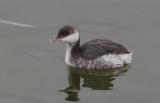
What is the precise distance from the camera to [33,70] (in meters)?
13.1

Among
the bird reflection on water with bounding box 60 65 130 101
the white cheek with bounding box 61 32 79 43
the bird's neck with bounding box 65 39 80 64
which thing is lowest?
the bird reflection on water with bounding box 60 65 130 101

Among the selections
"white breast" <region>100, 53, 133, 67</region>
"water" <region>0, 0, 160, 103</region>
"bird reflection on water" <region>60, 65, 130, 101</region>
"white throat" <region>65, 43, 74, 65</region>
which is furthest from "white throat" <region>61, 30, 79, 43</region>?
"white breast" <region>100, 53, 133, 67</region>

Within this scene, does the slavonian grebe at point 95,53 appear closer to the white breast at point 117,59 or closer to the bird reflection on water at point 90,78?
the white breast at point 117,59

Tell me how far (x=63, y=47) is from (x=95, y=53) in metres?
1.27

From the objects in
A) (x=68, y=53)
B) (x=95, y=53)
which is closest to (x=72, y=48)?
(x=68, y=53)

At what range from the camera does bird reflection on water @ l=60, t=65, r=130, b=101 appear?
12.3 meters

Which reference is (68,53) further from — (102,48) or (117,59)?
(117,59)

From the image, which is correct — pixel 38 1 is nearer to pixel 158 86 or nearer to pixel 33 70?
pixel 33 70

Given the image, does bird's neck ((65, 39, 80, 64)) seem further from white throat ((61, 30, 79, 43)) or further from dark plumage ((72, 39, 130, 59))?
dark plumage ((72, 39, 130, 59))

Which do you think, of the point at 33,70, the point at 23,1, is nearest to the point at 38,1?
the point at 23,1

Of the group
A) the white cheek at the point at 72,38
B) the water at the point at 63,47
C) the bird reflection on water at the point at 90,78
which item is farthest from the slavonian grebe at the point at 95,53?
the water at the point at 63,47

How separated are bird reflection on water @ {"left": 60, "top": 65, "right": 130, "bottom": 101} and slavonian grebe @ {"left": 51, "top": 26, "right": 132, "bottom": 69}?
0.12m

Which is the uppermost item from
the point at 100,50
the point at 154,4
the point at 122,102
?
the point at 154,4

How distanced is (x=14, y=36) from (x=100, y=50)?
7.75 ft
